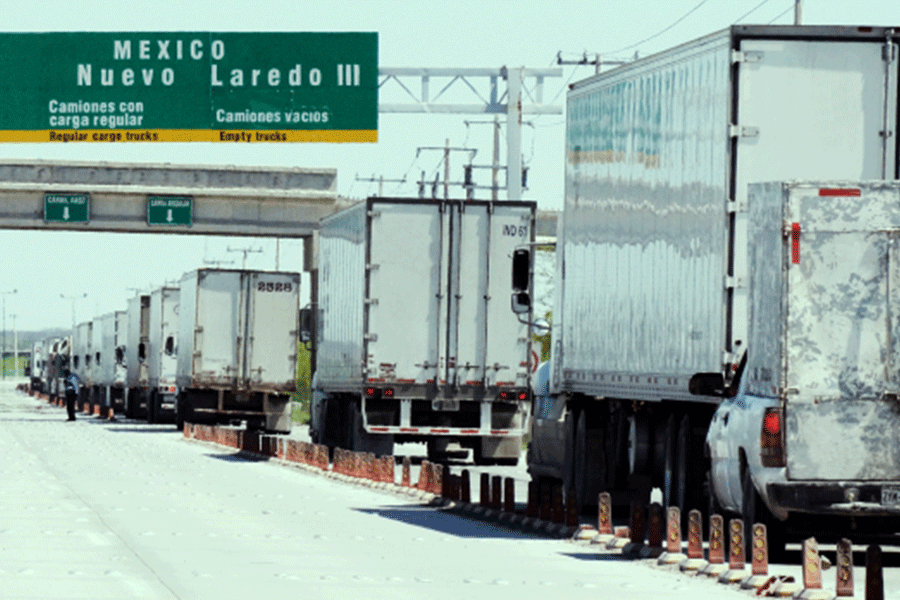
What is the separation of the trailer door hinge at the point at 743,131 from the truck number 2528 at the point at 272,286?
103 feet

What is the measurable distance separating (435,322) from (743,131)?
13.9m

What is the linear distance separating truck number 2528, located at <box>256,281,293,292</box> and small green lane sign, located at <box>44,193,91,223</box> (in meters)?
11.5

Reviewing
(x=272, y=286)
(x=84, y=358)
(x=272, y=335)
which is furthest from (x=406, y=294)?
(x=84, y=358)

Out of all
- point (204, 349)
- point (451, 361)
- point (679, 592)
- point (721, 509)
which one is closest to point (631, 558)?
point (721, 509)

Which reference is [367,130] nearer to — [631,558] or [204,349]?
[204,349]

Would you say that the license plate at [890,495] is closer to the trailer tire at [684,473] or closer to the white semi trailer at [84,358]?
the trailer tire at [684,473]

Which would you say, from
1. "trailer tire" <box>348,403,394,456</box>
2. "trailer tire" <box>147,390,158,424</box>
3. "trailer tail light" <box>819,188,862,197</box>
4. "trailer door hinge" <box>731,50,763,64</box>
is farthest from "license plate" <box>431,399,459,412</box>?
"trailer tire" <box>147,390,158,424</box>

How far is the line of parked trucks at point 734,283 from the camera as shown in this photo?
15.6 metres

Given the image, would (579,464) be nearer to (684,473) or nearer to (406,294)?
(684,473)

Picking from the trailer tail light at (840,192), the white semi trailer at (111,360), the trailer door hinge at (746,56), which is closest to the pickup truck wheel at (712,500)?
the trailer tail light at (840,192)

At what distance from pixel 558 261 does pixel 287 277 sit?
81.7ft

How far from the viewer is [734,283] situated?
17516 mm

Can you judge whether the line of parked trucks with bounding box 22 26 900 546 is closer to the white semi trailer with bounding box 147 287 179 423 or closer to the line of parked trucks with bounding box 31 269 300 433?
the line of parked trucks with bounding box 31 269 300 433

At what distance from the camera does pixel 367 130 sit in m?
45.2
